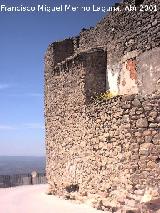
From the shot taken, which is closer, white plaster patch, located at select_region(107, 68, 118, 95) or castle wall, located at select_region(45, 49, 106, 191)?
castle wall, located at select_region(45, 49, 106, 191)

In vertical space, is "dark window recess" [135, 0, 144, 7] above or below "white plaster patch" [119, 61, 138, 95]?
above

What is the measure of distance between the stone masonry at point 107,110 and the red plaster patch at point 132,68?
0.11ft

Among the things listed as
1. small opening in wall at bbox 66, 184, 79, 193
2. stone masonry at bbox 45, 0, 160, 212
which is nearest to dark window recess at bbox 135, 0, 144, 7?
stone masonry at bbox 45, 0, 160, 212

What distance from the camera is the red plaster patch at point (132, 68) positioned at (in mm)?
13577

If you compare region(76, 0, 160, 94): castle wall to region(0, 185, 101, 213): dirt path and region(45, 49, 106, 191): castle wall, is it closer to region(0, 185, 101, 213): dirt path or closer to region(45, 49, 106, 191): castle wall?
region(45, 49, 106, 191): castle wall

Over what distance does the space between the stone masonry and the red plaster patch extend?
0.11 feet

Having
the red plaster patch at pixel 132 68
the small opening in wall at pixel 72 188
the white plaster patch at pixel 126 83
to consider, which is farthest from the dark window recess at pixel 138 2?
the small opening in wall at pixel 72 188

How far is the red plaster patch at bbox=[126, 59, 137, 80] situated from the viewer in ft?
44.5

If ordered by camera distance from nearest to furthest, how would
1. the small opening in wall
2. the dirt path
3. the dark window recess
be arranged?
1. the dirt path
2. the dark window recess
3. the small opening in wall

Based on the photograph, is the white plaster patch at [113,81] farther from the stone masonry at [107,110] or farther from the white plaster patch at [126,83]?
the white plaster patch at [126,83]

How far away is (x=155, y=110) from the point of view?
10.7 meters

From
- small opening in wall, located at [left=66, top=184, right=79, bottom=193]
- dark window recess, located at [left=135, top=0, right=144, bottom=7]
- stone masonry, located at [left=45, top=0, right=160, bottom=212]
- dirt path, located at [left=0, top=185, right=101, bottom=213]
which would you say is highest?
dark window recess, located at [left=135, top=0, right=144, bottom=7]

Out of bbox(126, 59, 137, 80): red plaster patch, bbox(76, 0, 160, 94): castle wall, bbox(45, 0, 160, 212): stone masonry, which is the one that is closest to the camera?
bbox(45, 0, 160, 212): stone masonry

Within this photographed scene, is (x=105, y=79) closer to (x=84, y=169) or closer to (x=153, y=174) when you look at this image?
(x=84, y=169)
